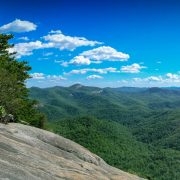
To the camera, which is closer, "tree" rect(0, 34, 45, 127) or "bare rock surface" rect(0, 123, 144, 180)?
"bare rock surface" rect(0, 123, 144, 180)

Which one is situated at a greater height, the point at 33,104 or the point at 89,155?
the point at 33,104

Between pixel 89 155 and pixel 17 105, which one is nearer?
pixel 89 155

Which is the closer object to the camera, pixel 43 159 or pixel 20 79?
pixel 43 159

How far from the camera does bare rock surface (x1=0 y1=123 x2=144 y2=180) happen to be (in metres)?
20.6

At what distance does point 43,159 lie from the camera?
80.4 feet

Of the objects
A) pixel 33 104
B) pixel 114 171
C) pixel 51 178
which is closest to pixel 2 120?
pixel 114 171

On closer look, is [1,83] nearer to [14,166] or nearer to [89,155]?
[89,155]

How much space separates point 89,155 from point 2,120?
8162 millimetres

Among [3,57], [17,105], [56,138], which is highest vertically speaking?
[3,57]

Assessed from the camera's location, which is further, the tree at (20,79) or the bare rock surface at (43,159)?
the tree at (20,79)

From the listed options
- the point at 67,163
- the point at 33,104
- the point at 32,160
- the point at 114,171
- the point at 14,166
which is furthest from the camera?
the point at 33,104

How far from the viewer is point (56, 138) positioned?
32.4m

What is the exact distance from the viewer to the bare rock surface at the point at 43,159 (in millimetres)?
20625

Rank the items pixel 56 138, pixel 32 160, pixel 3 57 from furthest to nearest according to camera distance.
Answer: pixel 3 57
pixel 56 138
pixel 32 160
